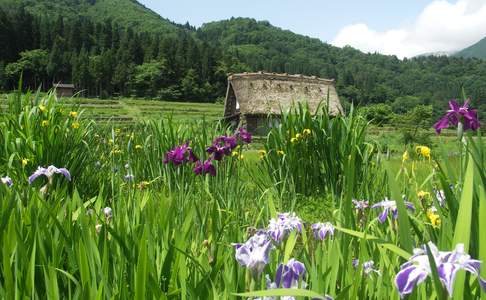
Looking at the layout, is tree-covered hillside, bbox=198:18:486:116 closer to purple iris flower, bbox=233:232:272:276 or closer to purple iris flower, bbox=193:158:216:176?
purple iris flower, bbox=193:158:216:176

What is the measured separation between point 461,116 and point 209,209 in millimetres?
1530

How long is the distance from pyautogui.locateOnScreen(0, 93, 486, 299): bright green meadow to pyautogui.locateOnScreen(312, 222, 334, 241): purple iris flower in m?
0.05

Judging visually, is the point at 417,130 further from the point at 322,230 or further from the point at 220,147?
the point at 322,230

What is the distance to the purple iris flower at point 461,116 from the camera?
224cm

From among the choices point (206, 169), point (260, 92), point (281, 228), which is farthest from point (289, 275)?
point (260, 92)

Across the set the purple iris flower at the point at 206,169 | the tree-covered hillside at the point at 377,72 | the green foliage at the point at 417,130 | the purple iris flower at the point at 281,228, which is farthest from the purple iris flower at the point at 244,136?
the tree-covered hillside at the point at 377,72

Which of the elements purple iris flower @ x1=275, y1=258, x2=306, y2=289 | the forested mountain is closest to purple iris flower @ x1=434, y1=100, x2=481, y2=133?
purple iris flower @ x1=275, y1=258, x2=306, y2=289

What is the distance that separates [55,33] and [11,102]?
4638 inches

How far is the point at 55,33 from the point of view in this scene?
4333 inches

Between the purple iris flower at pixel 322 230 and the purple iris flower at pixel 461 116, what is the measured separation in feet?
→ 2.71

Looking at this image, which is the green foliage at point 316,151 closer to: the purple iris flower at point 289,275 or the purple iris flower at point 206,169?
the purple iris flower at point 206,169

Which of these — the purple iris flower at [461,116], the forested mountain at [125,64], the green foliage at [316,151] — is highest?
the forested mountain at [125,64]

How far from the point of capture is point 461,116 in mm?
2262

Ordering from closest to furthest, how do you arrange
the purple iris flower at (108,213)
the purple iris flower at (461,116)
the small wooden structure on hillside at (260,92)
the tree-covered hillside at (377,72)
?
the purple iris flower at (461,116), the purple iris flower at (108,213), the small wooden structure on hillside at (260,92), the tree-covered hillside at (377,72)
